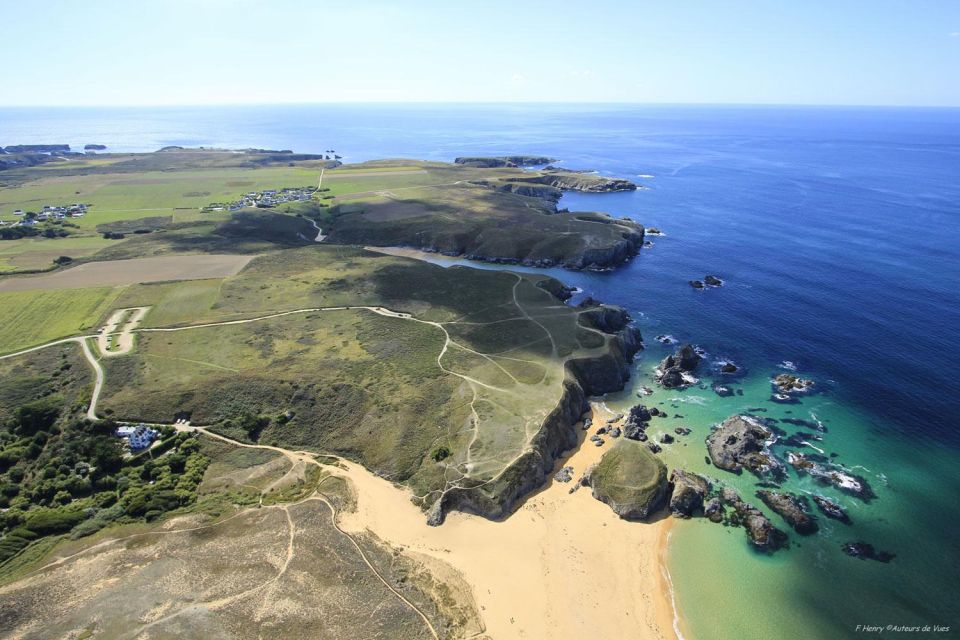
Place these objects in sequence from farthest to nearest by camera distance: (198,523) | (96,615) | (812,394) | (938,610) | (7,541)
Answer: (812,394) → (198,523) → (7,541) → (938,610) → (96,615)

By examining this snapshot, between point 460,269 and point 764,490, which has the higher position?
point 460,269

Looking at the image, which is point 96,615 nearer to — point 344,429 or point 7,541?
point 7,541

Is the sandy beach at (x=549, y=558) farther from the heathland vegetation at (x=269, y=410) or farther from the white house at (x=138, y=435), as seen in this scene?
the white house at (x=138, y=435)

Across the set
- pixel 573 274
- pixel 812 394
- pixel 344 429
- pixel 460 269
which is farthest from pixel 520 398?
pixel 573 274

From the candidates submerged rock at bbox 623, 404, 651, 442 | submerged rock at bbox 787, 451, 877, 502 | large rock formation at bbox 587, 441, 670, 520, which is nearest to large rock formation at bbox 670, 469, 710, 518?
large rock formation at bbox 587, 441, 670, 520

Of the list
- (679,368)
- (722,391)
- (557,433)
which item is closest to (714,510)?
(557,433)

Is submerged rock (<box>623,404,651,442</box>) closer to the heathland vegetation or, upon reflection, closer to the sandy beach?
the heathland vegetation

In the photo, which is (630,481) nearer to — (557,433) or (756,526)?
(557,433)
